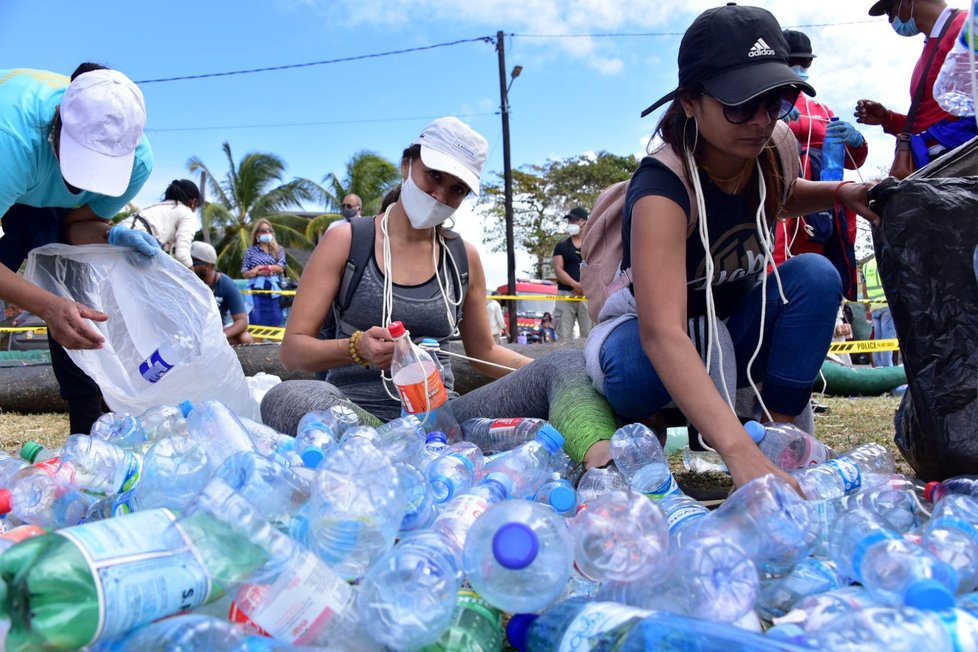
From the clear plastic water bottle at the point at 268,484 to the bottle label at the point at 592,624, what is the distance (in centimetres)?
65

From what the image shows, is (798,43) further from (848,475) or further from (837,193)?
(848,475)

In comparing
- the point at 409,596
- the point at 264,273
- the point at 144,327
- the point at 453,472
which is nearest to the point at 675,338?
the point at 453,472

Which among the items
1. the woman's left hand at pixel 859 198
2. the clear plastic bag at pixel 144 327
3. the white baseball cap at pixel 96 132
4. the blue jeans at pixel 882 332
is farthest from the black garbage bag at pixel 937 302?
A: the blue jeans at pixel 882 332

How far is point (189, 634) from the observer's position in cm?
100

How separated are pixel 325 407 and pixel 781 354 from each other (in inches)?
59.1

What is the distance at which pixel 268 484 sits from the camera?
1.52 m

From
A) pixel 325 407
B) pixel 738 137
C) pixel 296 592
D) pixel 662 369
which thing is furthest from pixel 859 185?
pixel 296 592

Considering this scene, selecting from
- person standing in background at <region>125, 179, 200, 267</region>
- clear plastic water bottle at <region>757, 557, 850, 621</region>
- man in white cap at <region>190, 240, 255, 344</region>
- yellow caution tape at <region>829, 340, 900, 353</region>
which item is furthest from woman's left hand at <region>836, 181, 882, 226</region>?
man in white cap at <region>190, 240, 255, 344</region>

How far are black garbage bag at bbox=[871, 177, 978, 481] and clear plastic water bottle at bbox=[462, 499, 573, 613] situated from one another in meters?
1.37

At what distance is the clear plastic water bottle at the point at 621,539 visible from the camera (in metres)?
1.23

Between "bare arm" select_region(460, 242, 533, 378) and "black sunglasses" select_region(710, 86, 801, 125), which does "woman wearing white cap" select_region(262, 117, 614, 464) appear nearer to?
"bare arm" select_region(460, 242, 533, 378)

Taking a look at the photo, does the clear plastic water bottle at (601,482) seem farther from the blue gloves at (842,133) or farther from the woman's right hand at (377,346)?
the blue gloves at (842,133)

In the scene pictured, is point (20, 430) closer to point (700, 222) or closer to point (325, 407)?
point (325, 407)

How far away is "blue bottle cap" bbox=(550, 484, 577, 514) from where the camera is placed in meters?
1.59
